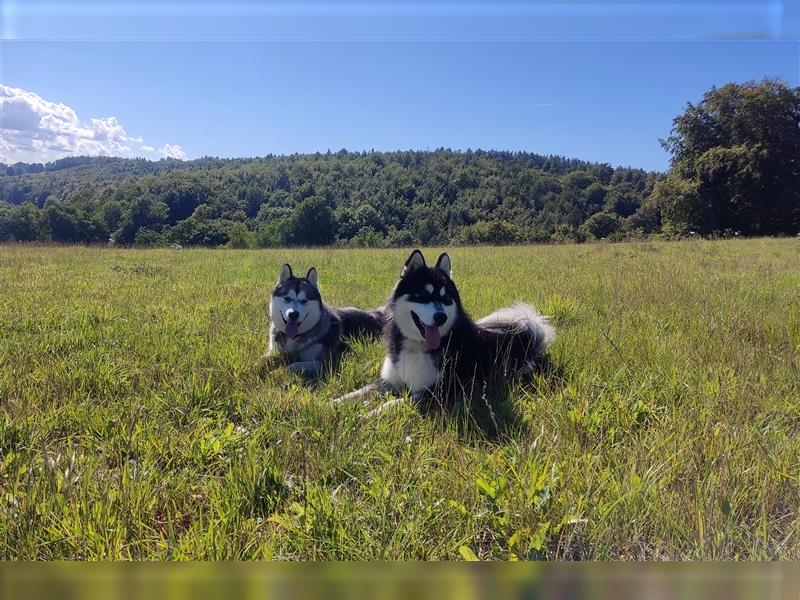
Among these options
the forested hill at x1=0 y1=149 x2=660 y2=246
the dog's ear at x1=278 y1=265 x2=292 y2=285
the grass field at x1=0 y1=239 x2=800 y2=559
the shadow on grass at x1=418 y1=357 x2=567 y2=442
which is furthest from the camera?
the dog's ear at x1=278 y1=265 x2=292 y2=285

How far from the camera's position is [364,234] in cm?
Result: 604

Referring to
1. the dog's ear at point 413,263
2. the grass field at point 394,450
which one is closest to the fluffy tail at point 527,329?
the grass field at point 394,450

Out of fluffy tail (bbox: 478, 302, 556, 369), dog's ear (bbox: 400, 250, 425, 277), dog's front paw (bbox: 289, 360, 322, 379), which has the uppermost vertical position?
dog's ear (bbox: 400, 250, 425, 277)

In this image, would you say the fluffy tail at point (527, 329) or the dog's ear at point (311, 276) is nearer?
the fluffy tail at point (527, 329)

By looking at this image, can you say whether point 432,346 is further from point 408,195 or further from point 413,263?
point 408,195

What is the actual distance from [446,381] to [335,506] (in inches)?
80.4

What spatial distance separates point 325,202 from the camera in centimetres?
579

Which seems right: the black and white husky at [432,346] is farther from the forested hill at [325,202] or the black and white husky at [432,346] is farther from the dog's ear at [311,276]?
the dog's ear at [311,276]

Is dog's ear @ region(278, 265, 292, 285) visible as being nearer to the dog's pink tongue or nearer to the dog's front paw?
the dog's front paw

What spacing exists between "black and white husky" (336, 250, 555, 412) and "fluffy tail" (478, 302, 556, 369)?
0.57ft

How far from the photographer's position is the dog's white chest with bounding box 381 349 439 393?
13.3ft

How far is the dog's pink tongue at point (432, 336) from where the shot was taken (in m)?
4.06

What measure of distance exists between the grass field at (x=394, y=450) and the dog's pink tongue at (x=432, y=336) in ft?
2.51

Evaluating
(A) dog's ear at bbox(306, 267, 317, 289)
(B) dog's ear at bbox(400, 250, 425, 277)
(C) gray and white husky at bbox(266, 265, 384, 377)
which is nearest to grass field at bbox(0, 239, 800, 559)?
(C) gray and white husky at bbox(266, 265, 384, 377)
